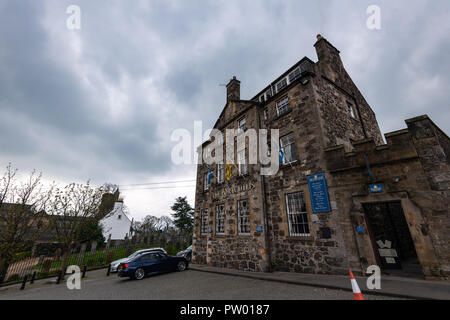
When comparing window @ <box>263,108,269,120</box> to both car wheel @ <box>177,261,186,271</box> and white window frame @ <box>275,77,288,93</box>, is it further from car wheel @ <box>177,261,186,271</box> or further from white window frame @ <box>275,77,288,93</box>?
car wheel @ <box>177,261,186,271</box>

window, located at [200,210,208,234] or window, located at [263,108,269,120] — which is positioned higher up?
window, located at [263,108,269,120]

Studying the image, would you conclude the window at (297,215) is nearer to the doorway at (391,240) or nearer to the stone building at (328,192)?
the stone building at (328,192)

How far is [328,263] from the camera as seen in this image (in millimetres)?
7949

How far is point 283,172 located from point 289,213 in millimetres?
2299

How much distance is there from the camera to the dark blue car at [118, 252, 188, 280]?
1002cm

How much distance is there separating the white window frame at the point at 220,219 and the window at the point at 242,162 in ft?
10.8

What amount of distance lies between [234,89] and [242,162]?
7.90m

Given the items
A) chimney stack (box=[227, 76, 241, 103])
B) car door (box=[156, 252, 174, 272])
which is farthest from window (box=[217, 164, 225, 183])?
car door (box=[156, 252, 174, 272])

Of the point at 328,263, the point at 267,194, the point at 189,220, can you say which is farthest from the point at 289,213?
the point at 189,220

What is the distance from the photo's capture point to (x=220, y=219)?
14.2 meters

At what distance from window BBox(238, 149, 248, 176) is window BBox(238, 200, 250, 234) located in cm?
207

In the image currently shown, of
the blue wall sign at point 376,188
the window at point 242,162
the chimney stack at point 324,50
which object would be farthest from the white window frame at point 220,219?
the chimney stack at point 324,50

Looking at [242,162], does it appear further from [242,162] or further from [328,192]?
[328,192]
